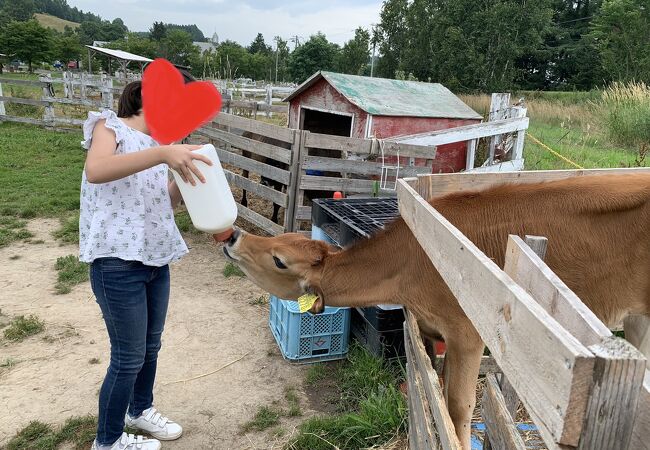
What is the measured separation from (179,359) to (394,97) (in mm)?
5737

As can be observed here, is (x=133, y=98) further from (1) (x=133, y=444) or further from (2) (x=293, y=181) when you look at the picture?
(2) (x=293, y=181)

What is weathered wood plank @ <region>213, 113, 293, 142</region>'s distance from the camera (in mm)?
5941

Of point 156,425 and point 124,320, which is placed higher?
point 124,320

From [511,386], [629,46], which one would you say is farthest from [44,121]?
[629,46]

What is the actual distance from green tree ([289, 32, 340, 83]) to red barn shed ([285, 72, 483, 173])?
5117cm

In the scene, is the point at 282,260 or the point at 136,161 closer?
the point at 136,161

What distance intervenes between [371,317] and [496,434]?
196 cm

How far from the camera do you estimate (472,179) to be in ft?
9.71

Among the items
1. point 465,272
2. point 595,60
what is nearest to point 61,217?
point 465,272

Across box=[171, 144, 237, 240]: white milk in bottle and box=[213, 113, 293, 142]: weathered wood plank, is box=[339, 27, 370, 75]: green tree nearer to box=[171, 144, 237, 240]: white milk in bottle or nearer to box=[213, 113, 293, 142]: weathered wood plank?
box=[213, 113, 293, 142]: weathered wood plank

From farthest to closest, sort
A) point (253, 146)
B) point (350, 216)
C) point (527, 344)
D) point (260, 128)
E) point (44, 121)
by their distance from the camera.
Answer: point (44, 121) < point (253, 146) < point (260, 128) < point (350, 216) < point (527, 344)

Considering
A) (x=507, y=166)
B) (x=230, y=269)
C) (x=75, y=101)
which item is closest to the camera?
(x=230, y=269)

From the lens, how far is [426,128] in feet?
26.2

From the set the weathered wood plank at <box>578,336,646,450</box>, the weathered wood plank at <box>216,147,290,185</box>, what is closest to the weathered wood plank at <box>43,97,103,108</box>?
the weathered wood plank at <box>216,147,290,185</box>
